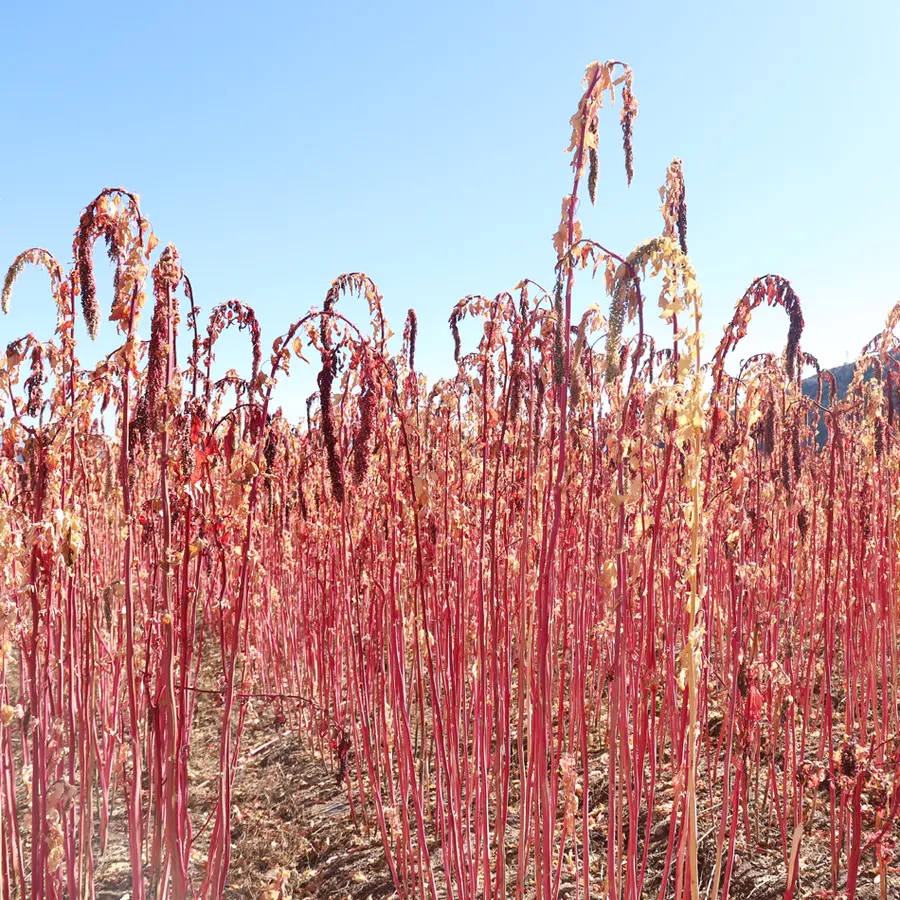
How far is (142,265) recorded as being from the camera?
1.50m

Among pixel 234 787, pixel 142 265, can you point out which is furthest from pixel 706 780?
Result: pixel 142 265

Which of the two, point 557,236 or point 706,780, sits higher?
point 557,236

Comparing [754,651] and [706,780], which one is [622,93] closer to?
[754,651]

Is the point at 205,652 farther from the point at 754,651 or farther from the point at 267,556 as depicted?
the point at 754,651

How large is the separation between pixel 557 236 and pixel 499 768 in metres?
1.48

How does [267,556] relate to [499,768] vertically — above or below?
above

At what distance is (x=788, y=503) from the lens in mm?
2369

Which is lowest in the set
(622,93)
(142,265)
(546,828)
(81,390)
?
(546,828)

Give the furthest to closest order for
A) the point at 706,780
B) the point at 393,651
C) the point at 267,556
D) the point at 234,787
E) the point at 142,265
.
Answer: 1. the point at 267,556
2. the point at 234,787
3. the point at 706,780
4. the point at 393,651
5. the point at 142,265

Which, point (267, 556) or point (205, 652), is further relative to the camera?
point (205, 652)

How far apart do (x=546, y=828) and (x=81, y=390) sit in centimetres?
189

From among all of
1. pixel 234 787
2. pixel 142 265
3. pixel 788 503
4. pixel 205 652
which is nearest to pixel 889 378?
pixel 788 503

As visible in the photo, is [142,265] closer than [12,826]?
Yes

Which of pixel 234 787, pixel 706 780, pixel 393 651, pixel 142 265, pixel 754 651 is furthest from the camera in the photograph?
pixel 234 787
